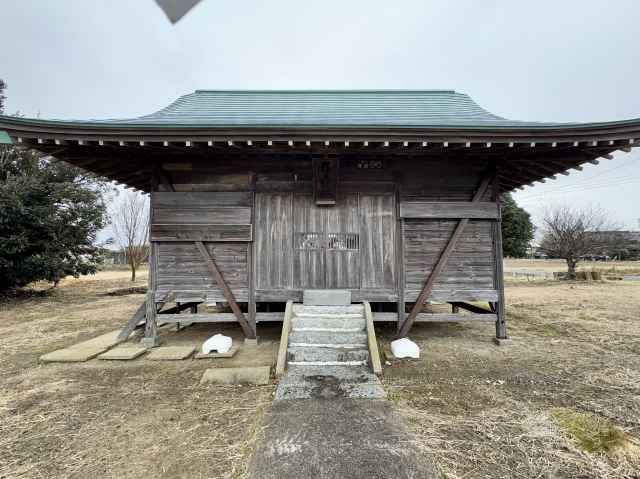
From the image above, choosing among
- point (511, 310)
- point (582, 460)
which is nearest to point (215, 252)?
point (582, 460)

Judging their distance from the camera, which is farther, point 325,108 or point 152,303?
point 325,108

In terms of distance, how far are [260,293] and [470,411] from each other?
3.73m

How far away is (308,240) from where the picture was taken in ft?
18.2

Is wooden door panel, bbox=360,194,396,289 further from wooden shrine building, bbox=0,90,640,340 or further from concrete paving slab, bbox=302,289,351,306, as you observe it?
concrete paving slab, bbox=302,289,351,306

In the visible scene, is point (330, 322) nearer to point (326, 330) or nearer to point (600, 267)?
point (326, 330)

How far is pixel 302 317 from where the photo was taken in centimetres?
489

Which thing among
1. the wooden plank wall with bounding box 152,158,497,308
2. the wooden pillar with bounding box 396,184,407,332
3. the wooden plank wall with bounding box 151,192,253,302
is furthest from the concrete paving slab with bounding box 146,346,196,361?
the wooden pillar with bounding box 396,184,407,332

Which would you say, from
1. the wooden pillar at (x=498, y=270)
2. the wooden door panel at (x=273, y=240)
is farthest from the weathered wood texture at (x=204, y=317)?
the wooden pillar at (x=498, y=270)

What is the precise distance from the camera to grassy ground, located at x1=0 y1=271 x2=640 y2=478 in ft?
7.53

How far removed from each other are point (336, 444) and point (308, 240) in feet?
11.7

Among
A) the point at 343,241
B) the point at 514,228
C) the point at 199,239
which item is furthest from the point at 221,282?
the point at 514,228

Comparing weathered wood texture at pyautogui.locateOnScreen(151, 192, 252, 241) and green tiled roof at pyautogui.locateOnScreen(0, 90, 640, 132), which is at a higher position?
green tiled roof at pyautogui.locateOnScreen(0, 90, 640, 132)

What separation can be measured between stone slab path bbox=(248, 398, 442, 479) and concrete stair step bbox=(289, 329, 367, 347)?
4.28ft

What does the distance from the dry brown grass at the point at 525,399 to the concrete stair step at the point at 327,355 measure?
1.60 ft
